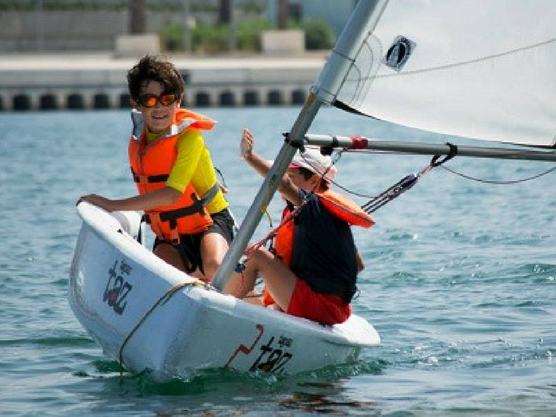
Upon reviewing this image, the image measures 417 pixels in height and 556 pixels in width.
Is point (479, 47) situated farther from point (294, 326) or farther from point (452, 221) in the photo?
point (452, 221)

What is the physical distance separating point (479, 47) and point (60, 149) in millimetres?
21980

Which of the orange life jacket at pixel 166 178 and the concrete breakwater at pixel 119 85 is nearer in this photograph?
the orange life jacket at pixel 166 178

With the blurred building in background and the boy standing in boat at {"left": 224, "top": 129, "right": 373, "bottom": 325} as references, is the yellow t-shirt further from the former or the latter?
the blurred building in background

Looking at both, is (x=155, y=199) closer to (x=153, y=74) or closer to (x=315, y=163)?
(x=153, y=74)

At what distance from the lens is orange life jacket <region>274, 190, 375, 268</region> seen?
22.6 ft

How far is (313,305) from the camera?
703cm

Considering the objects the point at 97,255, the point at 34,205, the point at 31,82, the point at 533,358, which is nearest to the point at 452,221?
the point at 34,205

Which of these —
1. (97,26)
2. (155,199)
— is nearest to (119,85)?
(97,26)

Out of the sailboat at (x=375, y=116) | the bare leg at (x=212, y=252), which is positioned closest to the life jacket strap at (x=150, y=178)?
the bare leg at (x=212, y=252)

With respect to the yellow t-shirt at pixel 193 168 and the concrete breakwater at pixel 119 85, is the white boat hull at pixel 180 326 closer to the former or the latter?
the yellow t-shirt at pixel 193 168

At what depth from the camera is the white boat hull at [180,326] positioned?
21.5ft

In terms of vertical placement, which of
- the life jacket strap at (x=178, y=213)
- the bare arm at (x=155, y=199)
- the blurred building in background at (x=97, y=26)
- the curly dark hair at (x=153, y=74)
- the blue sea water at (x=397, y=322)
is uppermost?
the curly dark hair at (x=153, y=74)

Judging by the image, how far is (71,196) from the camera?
60.6ft

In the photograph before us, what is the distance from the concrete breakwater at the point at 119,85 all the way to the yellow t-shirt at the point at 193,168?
104 ft
